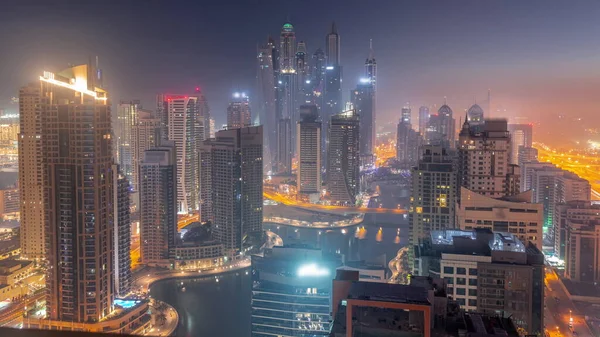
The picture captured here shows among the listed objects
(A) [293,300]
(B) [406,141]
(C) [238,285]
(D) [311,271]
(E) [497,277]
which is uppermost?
(B) [406,141]

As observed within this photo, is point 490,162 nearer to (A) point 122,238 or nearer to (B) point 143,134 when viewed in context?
(A) point 122,238

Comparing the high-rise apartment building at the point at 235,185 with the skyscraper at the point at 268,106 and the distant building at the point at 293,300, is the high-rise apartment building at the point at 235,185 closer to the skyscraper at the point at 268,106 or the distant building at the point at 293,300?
the distant building at the point at 293,300

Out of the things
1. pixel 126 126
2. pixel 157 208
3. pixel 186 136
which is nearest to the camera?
pixel 157 208

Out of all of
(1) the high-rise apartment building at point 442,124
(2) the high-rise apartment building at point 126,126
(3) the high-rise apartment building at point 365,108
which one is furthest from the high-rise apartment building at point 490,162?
(3) the high-rise apartment building at point 365,108

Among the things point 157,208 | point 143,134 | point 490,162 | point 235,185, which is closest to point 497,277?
point 490,162

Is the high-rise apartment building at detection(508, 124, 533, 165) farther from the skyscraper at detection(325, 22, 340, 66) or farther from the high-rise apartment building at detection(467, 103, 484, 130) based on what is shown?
the skyscraper at detection(325, 22, 340, 66)

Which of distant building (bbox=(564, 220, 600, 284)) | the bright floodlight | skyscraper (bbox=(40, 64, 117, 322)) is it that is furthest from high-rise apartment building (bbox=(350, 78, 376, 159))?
skyscraper (bbox=(40, 64, 117, 322))

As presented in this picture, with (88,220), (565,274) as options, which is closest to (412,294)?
(88,220)

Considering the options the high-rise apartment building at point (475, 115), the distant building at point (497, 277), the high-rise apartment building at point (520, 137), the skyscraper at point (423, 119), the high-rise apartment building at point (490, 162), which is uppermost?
the skyscraper at point (423, 119)
